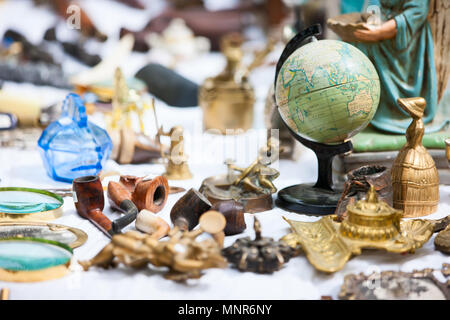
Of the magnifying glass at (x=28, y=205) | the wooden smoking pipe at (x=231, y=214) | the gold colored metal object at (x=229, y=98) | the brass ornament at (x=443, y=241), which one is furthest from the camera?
the gold colored metal object at (x=229, y=98)

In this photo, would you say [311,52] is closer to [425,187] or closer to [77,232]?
[425,187]

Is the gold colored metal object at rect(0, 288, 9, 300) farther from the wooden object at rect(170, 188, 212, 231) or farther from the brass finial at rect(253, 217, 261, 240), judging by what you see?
the brass finial at rect(253, 217, 261, 240)

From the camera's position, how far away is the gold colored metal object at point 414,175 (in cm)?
213

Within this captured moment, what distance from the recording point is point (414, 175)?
83.8 inches

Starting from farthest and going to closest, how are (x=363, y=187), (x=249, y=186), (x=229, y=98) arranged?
(x=229, y=98)
(x=249, y=186)
(x=363, y=187)

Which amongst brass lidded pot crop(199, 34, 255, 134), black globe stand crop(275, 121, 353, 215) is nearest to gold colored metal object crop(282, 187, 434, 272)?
black globe stand crop(275, 121, 353, 215)

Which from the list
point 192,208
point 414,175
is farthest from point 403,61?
point 192,208

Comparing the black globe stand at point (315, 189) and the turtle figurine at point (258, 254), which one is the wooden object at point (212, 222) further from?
the black globe stand at point (315, 189)

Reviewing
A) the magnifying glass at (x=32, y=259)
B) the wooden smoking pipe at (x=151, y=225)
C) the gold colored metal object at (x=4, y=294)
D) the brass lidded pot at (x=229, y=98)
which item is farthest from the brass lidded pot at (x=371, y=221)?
the brass lidded pot at (x=229, y=98)

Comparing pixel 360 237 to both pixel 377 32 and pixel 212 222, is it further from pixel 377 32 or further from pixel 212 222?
pixel 377 32

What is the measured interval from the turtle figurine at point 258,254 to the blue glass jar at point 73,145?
3.87ft

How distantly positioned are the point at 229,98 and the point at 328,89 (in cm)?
169

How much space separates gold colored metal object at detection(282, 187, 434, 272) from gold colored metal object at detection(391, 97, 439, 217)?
0.31m

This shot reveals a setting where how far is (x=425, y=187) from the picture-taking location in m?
2.15
